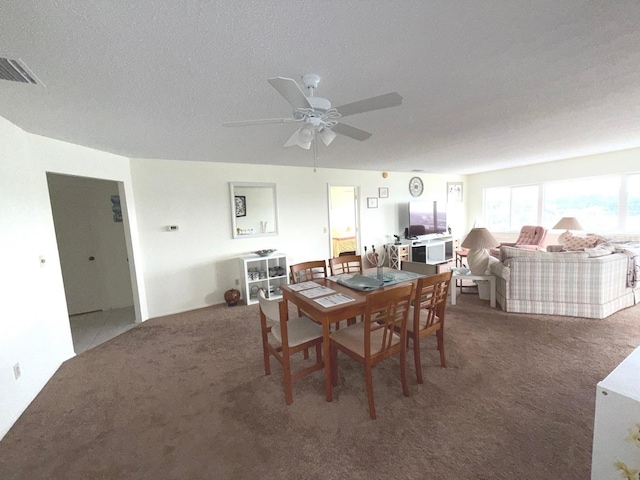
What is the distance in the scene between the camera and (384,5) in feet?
3.71

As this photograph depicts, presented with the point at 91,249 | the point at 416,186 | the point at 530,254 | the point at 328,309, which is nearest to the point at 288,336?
the point at 328,309

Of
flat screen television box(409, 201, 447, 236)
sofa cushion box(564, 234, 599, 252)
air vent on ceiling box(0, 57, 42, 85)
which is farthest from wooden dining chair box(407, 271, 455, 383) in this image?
flat screen television box(409, 201, 447, 236)

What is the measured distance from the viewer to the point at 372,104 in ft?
5.07

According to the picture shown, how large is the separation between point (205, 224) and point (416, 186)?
497 cm

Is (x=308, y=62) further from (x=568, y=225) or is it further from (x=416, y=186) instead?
(x=568, y=225)

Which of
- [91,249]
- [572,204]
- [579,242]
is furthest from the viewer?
[572,204]

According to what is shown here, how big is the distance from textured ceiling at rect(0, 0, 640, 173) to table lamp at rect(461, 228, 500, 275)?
154 centimetres

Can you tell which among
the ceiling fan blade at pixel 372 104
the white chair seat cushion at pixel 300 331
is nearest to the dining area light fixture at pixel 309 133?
the ceiling fan blade at pixel 372 104

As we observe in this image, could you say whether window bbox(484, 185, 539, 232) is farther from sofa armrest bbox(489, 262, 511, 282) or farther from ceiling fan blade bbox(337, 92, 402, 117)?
ceiling fan blade bbox(337, 92, 402, 117)

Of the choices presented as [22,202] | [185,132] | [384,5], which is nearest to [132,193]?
[22,202]

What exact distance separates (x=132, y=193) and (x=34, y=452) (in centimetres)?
296

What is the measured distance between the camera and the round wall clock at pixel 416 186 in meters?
6.53

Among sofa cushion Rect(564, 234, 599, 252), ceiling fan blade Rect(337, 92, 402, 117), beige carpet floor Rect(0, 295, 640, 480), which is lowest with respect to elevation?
beige carpet floor Rect(0, 295, 640, 480)

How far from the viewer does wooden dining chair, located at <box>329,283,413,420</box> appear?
1802 mm
